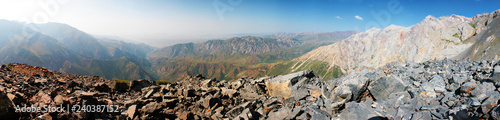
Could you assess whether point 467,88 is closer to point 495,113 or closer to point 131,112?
point 495,113

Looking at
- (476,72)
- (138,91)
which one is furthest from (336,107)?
(138,91)

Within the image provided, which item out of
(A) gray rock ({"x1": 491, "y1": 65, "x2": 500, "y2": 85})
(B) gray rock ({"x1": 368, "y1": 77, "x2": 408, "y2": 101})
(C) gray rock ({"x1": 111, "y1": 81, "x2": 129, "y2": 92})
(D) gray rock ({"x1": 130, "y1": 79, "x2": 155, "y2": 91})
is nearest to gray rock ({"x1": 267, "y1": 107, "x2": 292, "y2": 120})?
(B) gray rock ({"x1": 368, "y1": 77, "x2": 408, "y2": 101})

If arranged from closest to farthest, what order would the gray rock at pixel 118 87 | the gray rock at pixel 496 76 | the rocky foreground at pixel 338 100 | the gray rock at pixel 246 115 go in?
the rocky foreground at pixel 338 100, the gray rock at pixel 496 76, the gray rock at pixel 246 115, the gray rock at pixel 118 87

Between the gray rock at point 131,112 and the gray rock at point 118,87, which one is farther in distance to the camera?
the gray rock at point 118,87

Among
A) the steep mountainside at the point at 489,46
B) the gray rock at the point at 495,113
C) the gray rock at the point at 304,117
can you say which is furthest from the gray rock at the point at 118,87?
the steep mountainside at the point at 489,46

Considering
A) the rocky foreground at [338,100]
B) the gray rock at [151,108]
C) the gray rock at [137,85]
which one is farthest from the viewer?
the gray rock at [137,85]

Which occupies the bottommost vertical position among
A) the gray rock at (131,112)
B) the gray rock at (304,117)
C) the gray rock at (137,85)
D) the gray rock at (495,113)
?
the gray rock at (137,85)

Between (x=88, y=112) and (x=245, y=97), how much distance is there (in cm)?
1178

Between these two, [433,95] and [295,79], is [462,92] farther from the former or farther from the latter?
[295,79]

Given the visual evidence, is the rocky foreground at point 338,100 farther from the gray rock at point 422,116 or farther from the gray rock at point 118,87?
the gray rock at point 118,87

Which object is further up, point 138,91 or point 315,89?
point 315,89

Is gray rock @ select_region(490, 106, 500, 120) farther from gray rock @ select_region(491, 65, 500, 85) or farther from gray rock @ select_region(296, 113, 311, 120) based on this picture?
gray rock @ select_region(296, 113, 311, 120)

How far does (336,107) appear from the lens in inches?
452

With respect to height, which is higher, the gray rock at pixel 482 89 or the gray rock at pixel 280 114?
the gray rock at pixel 482 89
